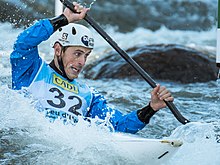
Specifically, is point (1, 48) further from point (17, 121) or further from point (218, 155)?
point (218, 155)

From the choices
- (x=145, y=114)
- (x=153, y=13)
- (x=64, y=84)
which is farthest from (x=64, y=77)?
(x=153, y=13)

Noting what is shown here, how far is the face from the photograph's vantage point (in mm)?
5336

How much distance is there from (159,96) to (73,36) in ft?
3.07

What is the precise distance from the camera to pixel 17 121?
527cm

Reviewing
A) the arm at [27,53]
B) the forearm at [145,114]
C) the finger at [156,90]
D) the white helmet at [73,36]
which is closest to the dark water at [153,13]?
the white helmet at [73,36]

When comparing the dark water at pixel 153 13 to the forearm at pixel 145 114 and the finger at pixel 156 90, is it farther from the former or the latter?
the finger at pixel 156 90

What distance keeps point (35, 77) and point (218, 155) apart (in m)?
1.67

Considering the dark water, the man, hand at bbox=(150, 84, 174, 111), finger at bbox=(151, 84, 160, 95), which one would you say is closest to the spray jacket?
the man

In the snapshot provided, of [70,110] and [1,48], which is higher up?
[1,48]

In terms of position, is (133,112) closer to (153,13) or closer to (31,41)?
(31,41)

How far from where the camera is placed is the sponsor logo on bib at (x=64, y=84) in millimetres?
5375

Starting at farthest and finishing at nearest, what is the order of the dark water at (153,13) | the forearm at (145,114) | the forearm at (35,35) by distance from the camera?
the dark water at (153,13)
the forearm at (145,114)
the forearm at (35,35)

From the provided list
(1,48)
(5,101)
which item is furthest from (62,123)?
(1,48)

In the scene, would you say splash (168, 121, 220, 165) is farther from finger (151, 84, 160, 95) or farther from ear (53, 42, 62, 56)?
ear (53, 42, 62, 56)
